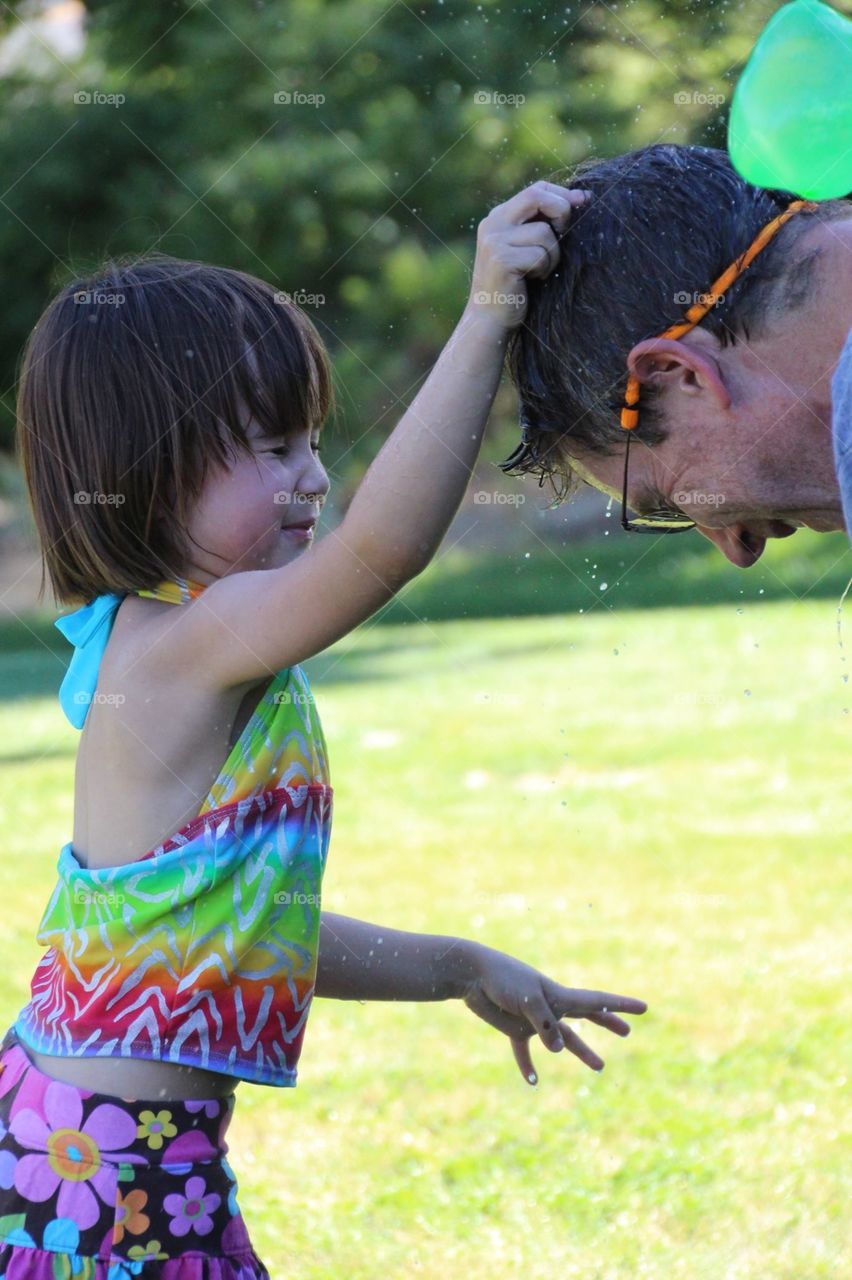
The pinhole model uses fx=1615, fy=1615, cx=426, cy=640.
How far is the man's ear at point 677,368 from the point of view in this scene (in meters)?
2.05

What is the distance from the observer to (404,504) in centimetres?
174

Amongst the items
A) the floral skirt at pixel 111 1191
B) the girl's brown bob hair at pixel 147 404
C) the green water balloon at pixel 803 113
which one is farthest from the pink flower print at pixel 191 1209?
the green water balloon at pixel 803 113

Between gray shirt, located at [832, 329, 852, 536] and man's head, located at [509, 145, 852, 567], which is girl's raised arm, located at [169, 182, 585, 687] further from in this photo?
gray shirt, located at [832, 329, 852, 536]

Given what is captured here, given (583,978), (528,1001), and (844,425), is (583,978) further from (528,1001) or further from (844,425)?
(844,425)

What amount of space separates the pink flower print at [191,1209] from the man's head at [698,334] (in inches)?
43.1

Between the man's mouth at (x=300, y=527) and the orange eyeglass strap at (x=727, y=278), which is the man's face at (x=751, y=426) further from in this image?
the man's mouth at (x=300, y=527)

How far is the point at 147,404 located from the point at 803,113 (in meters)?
0.92

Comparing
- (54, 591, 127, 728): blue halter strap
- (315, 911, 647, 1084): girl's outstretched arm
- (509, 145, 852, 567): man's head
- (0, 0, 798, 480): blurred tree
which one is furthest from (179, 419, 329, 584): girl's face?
(0, 0, 798, 480): blurred tree

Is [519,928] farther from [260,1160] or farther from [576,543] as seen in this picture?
[576,543]

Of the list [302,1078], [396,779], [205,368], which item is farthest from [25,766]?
[205,368]

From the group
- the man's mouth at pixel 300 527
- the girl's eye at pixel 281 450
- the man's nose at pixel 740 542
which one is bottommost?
the man's nose at pixel 740 542

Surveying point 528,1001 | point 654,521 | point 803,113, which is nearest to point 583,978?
point 528,1001

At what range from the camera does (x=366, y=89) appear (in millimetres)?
15250

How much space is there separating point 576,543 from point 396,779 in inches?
530
